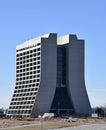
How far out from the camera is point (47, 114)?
19938 centimetres
